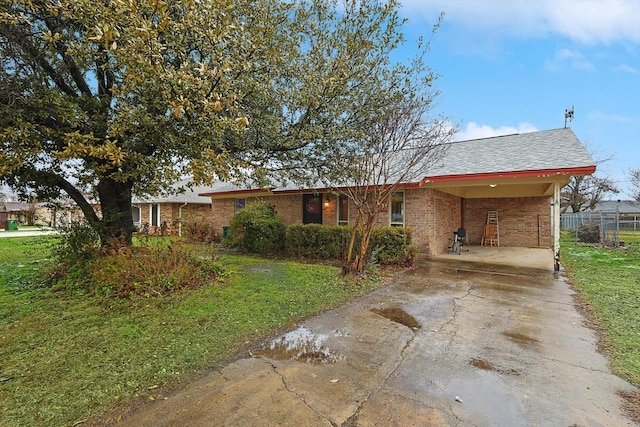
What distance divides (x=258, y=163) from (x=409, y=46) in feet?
14.0

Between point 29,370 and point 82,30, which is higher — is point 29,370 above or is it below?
below

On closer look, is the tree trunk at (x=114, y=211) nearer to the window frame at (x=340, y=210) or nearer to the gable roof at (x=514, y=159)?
the gable roof at (x=514, y=159)

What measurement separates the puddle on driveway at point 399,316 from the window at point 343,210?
24.7 ft

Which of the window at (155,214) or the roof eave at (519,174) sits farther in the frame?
the window at (155,214)

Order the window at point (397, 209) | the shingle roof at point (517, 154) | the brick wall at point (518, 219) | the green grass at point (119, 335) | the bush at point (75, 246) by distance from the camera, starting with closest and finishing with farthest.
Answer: the green grass at point (119, 335)
the bush at point (75, 246)
the shingle roof at point (517, 154)
the window at point (397, 209)
the brick wall at point (518, 219)

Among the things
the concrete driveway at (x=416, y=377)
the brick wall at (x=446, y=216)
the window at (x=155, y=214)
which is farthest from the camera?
the window at (x=155, y=214)

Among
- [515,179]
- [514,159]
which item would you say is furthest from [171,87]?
[514,159]

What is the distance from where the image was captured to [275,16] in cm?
580

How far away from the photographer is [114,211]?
673 centimetres

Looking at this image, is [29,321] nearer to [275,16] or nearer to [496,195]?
[275,16]

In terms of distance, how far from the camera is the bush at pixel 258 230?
36.8 ft

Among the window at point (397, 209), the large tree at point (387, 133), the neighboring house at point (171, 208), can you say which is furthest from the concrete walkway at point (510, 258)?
the neighboring house at point (171, 208)

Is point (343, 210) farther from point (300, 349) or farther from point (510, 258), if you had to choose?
point (300, 349)

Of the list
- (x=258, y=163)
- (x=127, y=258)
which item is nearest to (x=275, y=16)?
(x=258, y=163)
